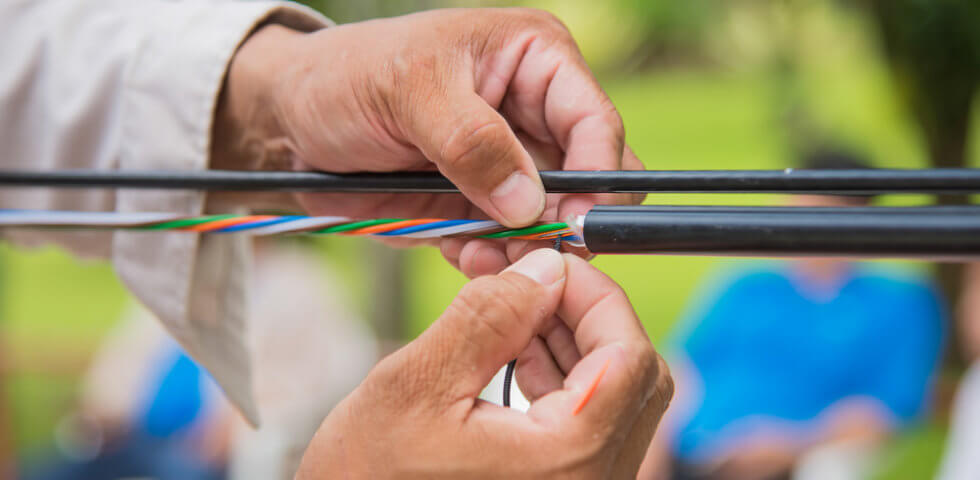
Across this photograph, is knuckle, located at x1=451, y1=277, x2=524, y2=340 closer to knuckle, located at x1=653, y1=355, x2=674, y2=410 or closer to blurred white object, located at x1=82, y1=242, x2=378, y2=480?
knuckle, located at x1=653, y1=355, x2=674, y2=410

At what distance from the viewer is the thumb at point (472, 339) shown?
469mm

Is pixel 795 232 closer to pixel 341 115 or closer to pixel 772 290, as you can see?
pixel 341 115

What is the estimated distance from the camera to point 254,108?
2.47 feet

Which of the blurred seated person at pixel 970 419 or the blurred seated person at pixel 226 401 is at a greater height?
the blurred seated person at pixel 970 419

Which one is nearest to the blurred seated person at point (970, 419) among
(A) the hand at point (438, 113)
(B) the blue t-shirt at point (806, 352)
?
(B) the blue t-shirt at point (806, 352)

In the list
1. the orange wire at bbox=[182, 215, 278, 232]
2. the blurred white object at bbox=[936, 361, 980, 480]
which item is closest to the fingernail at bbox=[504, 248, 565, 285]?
the orange wire at bbox=[182, 215, 278, 232]

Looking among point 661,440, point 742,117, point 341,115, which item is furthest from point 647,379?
point 742,117

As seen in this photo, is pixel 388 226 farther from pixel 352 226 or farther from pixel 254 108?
pixel 254 108

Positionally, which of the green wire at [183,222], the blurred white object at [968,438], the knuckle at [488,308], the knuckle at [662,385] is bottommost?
the blurred white object at [968,438]

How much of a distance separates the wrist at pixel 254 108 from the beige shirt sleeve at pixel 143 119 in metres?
0.02

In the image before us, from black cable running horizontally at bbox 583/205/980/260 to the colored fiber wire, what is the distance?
7 cm

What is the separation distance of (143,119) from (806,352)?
1650 mm

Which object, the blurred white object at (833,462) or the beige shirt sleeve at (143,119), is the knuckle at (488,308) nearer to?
the beige shirt sleeve at (143,119)

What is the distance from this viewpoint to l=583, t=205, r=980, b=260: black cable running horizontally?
420 mm
